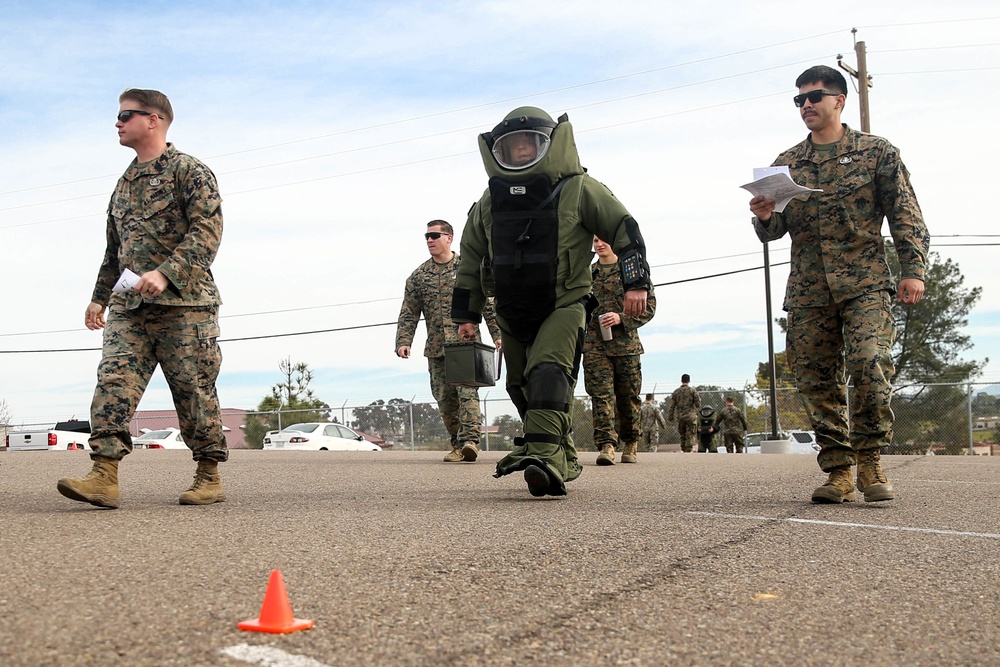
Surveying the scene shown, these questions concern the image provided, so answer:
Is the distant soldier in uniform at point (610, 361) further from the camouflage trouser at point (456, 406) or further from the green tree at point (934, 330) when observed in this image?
the green tree at point (934, 330)

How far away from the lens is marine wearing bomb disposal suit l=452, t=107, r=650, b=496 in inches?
228

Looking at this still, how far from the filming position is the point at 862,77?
96.1 ft

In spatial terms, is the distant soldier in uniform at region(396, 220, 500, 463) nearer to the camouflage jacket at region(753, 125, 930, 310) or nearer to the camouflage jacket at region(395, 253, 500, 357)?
the camouflage jacket at region(395, 253, 500, 357)

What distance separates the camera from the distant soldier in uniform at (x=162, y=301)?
5219mm

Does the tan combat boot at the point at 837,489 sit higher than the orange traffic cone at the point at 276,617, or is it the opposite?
the tan combat boot at the point at 837,489

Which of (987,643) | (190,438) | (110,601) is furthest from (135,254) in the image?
(987,643)

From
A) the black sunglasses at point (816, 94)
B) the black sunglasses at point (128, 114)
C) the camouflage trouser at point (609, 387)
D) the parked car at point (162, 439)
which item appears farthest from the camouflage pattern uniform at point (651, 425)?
the black sunglasses at point (128, 114)

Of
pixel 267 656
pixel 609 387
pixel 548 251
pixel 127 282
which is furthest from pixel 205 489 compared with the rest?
pixel 609 387

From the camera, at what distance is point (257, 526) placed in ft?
14.7

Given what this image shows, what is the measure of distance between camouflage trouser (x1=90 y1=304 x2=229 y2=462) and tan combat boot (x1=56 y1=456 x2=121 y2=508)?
0.07 meters

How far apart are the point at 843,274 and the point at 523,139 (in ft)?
6.06

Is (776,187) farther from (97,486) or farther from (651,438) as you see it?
(651,438)

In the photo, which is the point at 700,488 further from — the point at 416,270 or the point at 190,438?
the point at 416,270

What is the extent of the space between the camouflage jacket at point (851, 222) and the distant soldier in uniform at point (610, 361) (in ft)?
13.0
